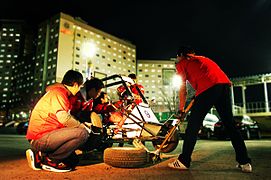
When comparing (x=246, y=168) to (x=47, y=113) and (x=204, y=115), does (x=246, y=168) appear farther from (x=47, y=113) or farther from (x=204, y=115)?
(x=47, y=113)

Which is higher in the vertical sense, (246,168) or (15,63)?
(15,63)

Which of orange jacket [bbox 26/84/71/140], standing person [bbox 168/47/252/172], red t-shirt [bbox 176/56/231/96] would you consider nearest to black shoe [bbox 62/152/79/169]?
orange jacket [bbox 26/84/71/140]

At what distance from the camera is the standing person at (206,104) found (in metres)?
3.62

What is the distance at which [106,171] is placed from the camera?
363 cm

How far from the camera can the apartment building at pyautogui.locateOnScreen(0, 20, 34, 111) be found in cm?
10388

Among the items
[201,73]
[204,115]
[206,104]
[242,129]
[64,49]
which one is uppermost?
[64,49]

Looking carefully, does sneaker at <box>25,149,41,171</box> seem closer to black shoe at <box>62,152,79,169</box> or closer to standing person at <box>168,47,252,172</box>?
black shoe at <box>62,152,79,169</box>

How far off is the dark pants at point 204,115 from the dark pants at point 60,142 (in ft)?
5.45

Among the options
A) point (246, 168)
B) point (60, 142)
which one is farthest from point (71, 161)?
point (246, 168)

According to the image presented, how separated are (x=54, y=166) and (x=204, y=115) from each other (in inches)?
98.1

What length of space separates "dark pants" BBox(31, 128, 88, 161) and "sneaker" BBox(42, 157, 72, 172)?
72mm

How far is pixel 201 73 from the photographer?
3836 mm

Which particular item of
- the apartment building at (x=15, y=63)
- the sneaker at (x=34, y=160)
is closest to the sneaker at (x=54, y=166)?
the sneaker at (x=34, y=160)

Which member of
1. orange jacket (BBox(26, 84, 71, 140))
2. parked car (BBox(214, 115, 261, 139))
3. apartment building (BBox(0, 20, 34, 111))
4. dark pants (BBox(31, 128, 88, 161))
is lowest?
parked car (BBox(214, 115, 261, 139))
